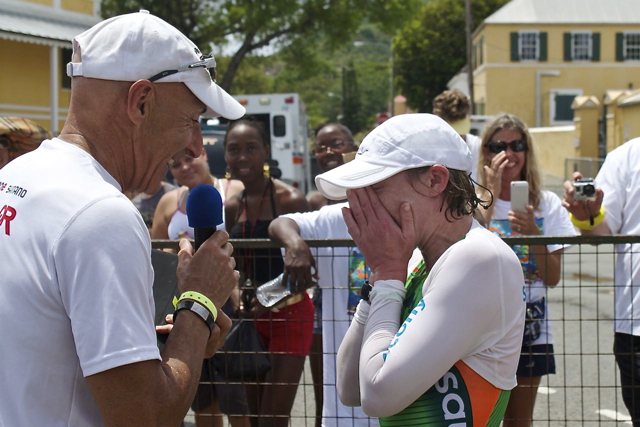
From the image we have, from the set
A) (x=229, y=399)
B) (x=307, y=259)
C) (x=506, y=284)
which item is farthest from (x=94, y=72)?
(x=229, y=399)

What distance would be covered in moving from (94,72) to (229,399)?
2529 millimetres

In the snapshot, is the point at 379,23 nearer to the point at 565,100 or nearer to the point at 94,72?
the point at 565,100

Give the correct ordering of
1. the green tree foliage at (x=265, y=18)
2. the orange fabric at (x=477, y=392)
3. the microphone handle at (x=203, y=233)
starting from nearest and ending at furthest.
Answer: the orange fabric at (x=477, y=392)
the microphone handle at (x=203, y=233)
the green tree foliage at (x=265, y=18)

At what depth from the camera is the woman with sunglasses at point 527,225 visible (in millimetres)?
4203

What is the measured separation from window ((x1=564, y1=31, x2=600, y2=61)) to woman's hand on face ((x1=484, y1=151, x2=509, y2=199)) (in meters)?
45.1

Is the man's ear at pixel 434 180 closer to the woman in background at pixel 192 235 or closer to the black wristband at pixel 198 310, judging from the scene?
the black wristband at pixel 198 310

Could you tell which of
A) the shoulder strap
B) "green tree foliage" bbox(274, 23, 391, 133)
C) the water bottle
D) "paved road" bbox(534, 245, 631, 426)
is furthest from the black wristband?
"green tree foliage" bbox(274, 23, 391, 133)

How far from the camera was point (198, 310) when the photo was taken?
6.84 ft

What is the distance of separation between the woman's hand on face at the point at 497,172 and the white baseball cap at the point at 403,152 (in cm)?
231

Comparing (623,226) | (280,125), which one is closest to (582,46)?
(280,125)

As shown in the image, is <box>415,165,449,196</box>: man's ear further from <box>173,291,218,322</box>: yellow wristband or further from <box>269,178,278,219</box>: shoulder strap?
<box>269,178,278,219</box>: shoulder strap

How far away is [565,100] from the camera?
46.1m

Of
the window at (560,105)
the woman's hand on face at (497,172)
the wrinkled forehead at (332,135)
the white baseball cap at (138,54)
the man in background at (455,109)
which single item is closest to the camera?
the white baseball cap at (138,54)

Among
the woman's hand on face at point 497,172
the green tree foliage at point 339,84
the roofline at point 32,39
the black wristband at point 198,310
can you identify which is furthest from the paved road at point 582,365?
the green tree foliage at point 339,84
